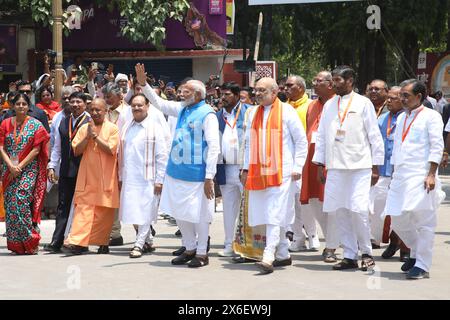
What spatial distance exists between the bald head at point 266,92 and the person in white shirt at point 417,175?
137 centimetres

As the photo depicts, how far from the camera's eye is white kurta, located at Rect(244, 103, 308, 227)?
10180 mm

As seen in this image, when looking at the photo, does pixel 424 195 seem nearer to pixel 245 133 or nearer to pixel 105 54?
pixel 245 133

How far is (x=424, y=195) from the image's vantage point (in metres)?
→ 9.42

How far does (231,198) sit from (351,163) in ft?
5.86

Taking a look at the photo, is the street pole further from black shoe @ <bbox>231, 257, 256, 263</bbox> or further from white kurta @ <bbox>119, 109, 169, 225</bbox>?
black shoe @ <bbox>231, 257, 256, 263</bbox>

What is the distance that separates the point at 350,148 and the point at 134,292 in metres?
2.72

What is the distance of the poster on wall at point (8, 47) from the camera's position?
25.5 meters

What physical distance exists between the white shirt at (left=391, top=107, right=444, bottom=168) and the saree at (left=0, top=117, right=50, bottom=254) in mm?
4304

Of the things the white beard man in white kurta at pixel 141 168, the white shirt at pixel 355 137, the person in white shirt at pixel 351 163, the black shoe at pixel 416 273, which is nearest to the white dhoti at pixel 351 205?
the person in white shirt at pixel 351 163

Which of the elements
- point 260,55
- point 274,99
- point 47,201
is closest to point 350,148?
point 274,99

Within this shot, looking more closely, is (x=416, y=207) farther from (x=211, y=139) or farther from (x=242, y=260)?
(x=211, y=139)

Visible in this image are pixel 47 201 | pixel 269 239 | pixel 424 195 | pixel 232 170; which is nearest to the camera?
pixel 424 195

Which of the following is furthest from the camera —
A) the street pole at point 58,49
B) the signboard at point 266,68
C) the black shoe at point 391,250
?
the signboard at point 266,68

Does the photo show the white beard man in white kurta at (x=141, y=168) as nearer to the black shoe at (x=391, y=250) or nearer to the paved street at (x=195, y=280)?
the paved street at (x=195, y=280)
